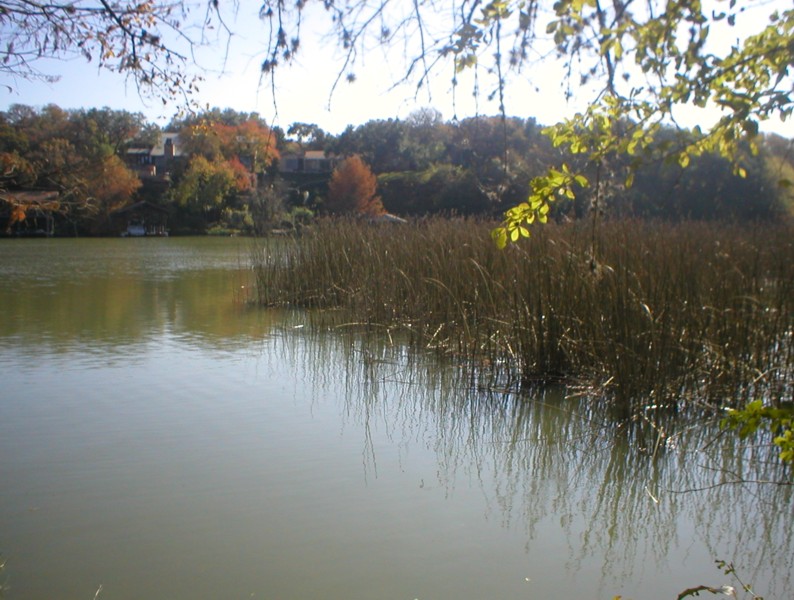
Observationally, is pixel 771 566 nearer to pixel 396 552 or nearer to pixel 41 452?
pixel 396 552

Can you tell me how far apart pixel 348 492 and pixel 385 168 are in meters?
8.80

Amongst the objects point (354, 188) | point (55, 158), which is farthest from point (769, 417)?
point (354, 188)

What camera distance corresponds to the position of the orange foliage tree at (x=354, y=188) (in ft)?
Answer: 48.1

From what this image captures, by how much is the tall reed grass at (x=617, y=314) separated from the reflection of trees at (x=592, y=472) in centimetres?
21

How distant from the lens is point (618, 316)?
3.93m

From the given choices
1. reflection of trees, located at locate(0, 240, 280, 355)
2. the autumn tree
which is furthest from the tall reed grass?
the autumn tree

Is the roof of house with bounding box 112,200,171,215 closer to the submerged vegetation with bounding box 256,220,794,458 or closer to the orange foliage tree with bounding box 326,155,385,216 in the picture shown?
the orange foliage tree with bounding box 326,155,385,216

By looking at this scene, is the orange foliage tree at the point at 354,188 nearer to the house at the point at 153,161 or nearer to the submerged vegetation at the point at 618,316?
the submerged vegetation at the point at 618,316

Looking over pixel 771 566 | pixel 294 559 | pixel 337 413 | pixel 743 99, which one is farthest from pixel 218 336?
pixel 743 99

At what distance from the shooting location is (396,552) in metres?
2.55

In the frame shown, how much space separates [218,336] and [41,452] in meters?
3.36

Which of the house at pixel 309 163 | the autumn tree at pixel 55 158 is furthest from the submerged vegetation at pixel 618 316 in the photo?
the house at pixel 309 163

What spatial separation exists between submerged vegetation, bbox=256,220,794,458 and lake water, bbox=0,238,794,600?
247 mm

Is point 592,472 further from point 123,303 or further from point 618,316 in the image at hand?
point 123,303
